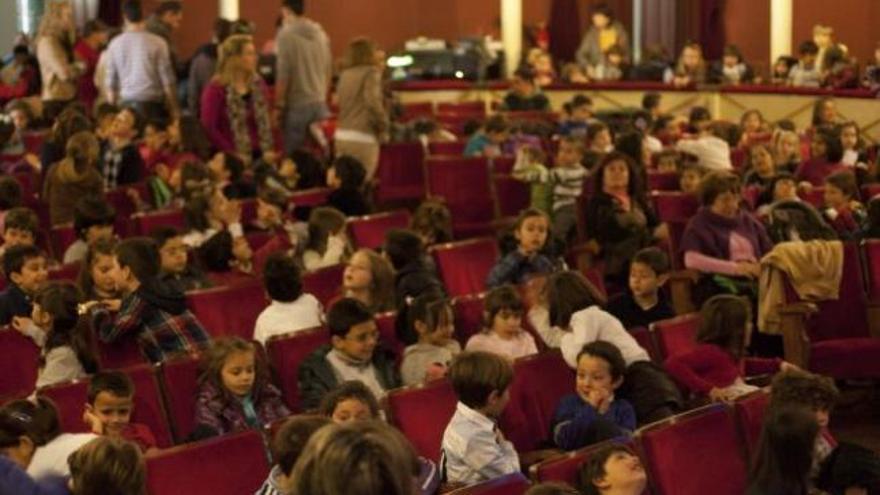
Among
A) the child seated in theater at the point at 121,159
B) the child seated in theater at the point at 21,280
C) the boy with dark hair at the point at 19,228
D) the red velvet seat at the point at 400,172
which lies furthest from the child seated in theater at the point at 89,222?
the red velvet seat at the point at 400,172

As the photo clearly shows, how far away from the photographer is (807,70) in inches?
667

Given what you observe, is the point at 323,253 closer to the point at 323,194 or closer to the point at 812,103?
the point at 323,194

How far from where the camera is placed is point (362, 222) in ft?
30.3

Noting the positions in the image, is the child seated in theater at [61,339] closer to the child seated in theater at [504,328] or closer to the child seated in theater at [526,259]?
the child seated in theater at [504,328]

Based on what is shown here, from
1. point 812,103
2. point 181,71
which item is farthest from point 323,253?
point 812,103

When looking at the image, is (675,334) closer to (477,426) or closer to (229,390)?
(477,426)

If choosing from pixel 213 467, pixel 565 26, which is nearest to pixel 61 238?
pixel 213 467

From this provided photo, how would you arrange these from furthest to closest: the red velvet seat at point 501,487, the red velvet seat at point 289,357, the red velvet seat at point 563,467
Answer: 1. the red velvet seat at point 289,357
2. the red velvet seat at point 563,467
3. the red velvet seat at point 501,487

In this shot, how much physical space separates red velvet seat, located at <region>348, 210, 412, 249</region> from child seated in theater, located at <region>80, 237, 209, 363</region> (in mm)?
2363

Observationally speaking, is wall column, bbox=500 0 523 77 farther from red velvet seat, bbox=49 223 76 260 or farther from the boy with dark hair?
the boy with dark hair

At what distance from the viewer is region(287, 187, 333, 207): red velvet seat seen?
9.88 metres

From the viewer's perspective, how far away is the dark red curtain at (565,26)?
21.4 metres

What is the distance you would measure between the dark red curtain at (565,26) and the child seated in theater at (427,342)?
14.8 m

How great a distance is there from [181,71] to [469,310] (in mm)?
6905
